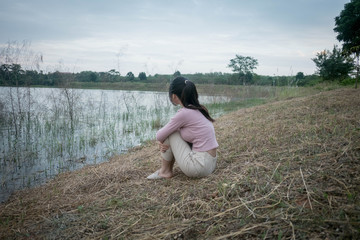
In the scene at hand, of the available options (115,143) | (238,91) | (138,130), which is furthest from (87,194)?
(238,91)

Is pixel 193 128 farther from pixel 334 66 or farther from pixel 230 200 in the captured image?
pixel 334 66

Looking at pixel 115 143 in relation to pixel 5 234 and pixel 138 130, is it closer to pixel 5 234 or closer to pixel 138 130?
pixel 138 130

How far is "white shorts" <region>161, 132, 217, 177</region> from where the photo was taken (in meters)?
2.61

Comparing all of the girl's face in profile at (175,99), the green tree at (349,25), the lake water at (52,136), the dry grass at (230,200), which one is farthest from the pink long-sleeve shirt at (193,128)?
the green tree at (349,25)

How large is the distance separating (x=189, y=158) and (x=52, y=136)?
5.50m

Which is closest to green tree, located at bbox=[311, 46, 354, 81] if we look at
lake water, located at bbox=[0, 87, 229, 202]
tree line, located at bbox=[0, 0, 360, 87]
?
tree line, located at bbox=[0, 0, 360, 87]

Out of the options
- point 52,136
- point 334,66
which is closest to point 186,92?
point 52,136

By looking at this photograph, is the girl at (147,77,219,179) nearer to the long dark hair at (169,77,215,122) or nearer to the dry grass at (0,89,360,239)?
the long dark hair at (169,77,215,122)

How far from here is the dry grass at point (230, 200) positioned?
1.59 m

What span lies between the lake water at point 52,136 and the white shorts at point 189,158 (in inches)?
106

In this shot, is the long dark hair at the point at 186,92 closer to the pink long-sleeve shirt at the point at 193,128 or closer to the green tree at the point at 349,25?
the pink long-sleeve shirt at the point at 193,128

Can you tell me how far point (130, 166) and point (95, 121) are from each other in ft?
19.1

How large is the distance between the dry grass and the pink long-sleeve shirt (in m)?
0.39

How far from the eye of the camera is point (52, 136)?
6719mm
